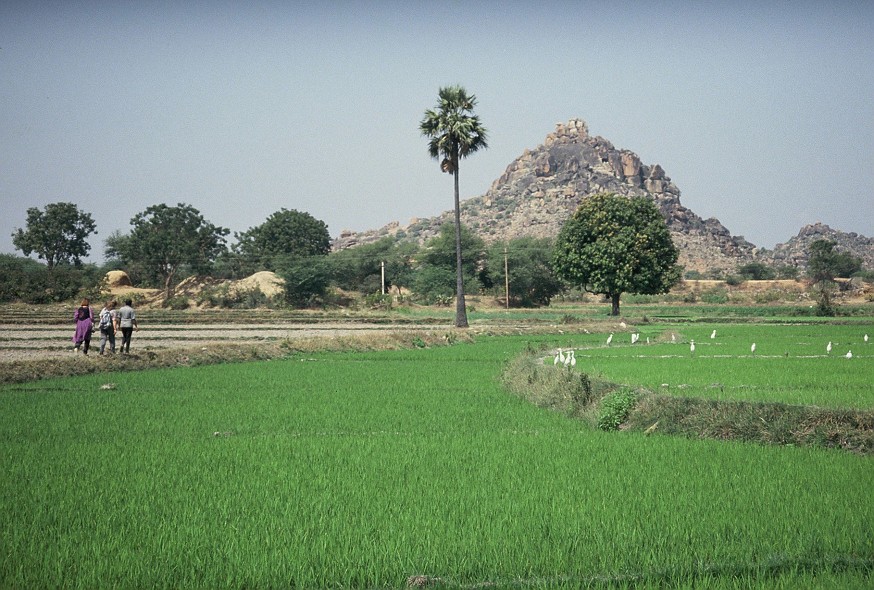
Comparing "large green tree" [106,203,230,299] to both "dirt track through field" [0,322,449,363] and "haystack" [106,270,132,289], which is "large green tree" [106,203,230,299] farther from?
"dirt track through field" [0,322,449,363]

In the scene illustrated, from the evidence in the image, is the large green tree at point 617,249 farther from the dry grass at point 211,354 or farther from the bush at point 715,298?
the bush at point 715,298

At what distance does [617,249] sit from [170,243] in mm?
47508

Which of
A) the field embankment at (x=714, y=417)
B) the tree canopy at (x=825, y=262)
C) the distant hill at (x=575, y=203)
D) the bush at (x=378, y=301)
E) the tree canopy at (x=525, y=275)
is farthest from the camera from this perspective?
the distant hill at (x=575, y=203)

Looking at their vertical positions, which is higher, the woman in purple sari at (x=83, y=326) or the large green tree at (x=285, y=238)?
the large green tree at (x=285, y=238)

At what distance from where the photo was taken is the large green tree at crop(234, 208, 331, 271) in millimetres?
89625

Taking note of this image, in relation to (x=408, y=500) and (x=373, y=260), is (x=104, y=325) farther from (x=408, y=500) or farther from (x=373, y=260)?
(x=373, y=260)

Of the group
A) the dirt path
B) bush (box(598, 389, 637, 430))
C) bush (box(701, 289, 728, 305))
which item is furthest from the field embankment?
bush (box(701, 289, 728, 305))

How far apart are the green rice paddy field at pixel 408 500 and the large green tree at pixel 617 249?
41.1 meters

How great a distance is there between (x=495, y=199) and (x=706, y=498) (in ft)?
579

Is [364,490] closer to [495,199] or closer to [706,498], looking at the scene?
[706,498]

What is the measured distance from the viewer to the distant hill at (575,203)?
151 m

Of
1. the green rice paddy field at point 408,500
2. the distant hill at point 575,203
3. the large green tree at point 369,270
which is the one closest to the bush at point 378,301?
the large green tree at point 369,270

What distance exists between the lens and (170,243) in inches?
3216

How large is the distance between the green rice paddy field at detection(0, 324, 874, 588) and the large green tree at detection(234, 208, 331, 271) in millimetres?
76834
